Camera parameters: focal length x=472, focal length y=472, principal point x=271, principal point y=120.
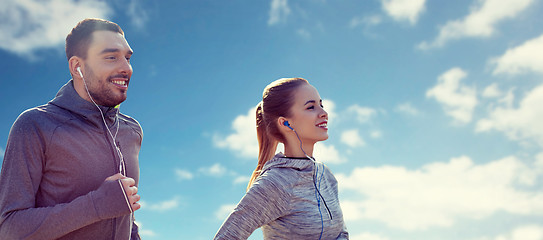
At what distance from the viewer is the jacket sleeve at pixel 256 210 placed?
4.07 meters

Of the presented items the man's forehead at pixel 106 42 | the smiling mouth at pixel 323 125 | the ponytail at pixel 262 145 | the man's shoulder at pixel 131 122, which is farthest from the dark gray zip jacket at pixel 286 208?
the man's forehead at pixel 106 42

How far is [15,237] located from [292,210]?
2.28 m

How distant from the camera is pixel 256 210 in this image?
4199 millimetres

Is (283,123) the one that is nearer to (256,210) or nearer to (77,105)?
(256,210)

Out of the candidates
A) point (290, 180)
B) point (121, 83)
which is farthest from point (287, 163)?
point (121, 83)

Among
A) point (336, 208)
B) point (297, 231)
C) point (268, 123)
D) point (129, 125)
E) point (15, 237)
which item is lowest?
point (15, 237)

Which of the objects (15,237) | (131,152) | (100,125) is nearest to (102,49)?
(100,125)

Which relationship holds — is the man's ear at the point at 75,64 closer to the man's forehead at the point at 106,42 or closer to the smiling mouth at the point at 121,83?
the man's forehead at the point at 106,42

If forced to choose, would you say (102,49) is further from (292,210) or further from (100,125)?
(292,210)

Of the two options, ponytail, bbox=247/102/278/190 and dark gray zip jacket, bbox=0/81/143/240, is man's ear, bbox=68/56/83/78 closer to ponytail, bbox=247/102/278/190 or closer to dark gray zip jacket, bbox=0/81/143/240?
dark gray zip jacket, bbox=0/81/143/240

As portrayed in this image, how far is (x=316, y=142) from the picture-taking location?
4715mm

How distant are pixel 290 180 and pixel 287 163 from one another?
0.64 feet

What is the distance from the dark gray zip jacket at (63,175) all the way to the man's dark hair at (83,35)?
0.28 meters

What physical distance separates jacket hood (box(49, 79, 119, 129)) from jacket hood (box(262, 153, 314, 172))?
1.67 m
